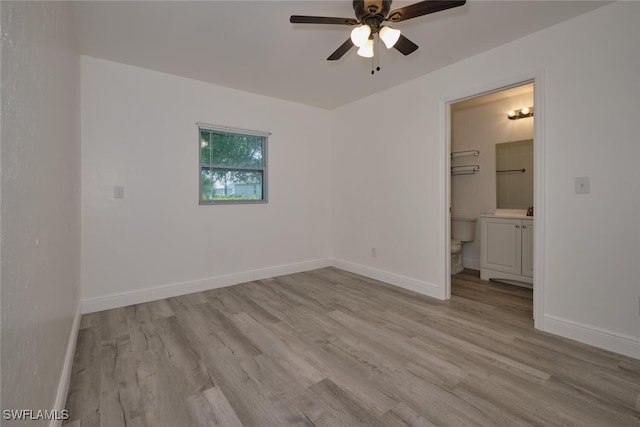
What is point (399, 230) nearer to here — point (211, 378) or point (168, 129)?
point (211, 378)

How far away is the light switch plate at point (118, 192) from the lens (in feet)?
9.69

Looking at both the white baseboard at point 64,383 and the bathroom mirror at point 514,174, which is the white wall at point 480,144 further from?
the white baseboard at point 64,383

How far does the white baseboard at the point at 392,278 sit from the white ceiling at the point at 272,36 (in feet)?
8.05

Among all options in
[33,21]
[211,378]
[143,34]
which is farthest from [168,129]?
[211,378]

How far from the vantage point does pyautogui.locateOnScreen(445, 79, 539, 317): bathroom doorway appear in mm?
4047

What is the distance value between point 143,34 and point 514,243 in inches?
182

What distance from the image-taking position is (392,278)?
12.3 feet

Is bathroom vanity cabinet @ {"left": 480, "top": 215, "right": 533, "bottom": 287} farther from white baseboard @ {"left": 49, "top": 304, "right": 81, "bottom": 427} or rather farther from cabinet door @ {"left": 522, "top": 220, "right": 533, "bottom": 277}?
white baseboard @ {"left": 49, "top": 304, "right": 81, "bottom": 427}

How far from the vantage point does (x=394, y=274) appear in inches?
147

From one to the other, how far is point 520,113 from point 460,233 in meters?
1.89

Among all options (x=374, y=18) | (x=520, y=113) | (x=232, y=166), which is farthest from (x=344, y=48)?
(x=520, y=113)

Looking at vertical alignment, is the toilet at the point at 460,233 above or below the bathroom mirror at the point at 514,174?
below

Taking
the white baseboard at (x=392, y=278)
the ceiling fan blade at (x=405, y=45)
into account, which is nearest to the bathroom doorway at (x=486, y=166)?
the white baseboard at (x=392, y=278)

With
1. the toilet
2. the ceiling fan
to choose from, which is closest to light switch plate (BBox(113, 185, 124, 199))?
the ceiling fan
